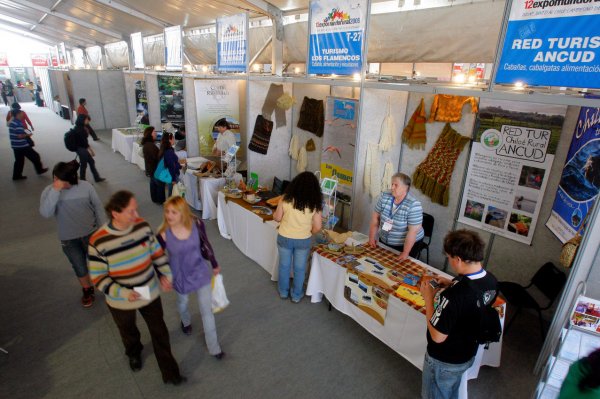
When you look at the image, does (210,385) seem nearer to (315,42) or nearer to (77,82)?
(315,42)

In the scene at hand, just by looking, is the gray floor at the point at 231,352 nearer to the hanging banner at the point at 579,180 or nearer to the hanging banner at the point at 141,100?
the hanging banner at the point at 579,180

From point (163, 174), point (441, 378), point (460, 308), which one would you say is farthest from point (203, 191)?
point (460, 308)

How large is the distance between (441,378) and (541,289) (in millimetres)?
1962

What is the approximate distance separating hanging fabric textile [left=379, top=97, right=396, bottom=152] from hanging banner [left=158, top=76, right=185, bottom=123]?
16.6ft

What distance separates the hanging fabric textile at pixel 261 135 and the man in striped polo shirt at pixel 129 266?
11.1 ft

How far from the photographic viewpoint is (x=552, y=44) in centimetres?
231

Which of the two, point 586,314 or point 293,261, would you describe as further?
point 293,261

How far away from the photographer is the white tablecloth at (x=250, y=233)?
3.87 m

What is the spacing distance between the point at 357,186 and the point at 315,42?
5.88ft

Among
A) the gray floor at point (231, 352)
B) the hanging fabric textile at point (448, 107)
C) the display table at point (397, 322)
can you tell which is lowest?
the gray floor at point (231, 352)

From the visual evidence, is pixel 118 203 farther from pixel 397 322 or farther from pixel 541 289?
pixel 541 289

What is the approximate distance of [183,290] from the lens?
2.47m

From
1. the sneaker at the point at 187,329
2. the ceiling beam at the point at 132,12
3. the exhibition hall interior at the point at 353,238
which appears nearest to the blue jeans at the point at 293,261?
the exhibition hall interior at the point at 353,238

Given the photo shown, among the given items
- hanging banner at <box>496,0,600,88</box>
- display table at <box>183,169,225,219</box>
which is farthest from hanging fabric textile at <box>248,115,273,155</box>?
hanging banner at <box>496,0,600,88</box>
